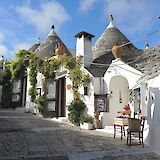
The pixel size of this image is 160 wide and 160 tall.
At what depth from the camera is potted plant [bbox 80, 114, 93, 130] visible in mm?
12973

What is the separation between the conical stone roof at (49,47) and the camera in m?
20.2

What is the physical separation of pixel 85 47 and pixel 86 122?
497 centimetres

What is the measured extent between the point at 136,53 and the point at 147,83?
6.72 metres

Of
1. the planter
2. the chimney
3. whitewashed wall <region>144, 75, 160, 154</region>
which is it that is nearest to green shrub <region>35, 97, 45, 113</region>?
the chimney

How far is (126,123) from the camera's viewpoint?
948cm

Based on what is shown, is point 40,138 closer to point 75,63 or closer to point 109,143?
point 109,143

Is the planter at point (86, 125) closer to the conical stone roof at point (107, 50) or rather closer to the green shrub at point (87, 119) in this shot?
the green shrub at point (87, 119)

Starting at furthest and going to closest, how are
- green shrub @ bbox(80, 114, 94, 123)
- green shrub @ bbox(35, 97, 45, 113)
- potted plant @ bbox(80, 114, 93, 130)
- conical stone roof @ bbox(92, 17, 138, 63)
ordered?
green shrub @ bbox(35, 97, 45, 113) → conical stone roof @ bbox(92, 17, 138, 63) → green shrub @ bbox(80, 114, 94, 123) → potted plant @ bbox(80, 114, 93, 130)

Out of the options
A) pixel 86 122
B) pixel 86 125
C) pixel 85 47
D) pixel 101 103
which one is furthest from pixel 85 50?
pixel 86 125

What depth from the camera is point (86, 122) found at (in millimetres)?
13203

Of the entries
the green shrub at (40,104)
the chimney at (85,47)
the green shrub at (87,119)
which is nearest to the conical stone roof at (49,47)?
the green shrub at (40,104)

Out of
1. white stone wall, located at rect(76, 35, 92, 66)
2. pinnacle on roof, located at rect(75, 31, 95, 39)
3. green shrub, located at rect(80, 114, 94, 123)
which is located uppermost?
pinnacle on roof, located at rect(75, 31, 95, 39)

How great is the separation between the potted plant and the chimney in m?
3.47

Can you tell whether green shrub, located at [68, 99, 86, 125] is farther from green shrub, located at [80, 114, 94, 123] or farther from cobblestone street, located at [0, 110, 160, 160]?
cobblestone street, located at [0, 110, 160, 160]
